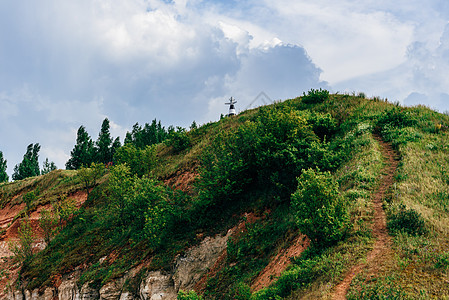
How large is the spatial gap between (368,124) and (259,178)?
11.0 m

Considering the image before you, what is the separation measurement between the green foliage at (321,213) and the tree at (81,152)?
277ft

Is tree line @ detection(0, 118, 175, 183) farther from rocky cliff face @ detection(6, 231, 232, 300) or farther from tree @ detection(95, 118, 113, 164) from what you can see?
rocky cliff face @ detection(6, 231, 232, 300)

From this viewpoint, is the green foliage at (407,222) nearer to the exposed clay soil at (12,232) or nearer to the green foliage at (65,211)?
the green foliage at (65,211)

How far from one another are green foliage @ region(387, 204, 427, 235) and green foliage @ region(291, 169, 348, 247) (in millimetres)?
2173

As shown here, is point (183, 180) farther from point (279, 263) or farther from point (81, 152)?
point (81, 152)

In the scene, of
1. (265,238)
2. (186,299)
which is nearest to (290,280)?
(186,299)

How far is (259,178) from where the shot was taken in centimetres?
2808

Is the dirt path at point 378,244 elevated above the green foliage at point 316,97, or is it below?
below

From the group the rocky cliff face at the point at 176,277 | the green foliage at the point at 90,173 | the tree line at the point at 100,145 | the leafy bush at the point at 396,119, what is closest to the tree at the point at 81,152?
the tree line at the point at 100,145

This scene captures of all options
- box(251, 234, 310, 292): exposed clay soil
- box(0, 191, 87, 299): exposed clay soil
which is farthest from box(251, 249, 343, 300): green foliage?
box(0, 191, 87, 299): exposed clay soil

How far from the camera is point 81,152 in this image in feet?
307

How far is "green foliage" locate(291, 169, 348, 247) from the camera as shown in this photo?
15781 millimetres

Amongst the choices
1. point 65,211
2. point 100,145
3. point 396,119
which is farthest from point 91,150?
point 396,119

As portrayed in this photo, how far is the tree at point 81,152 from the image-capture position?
91750 millimetres
